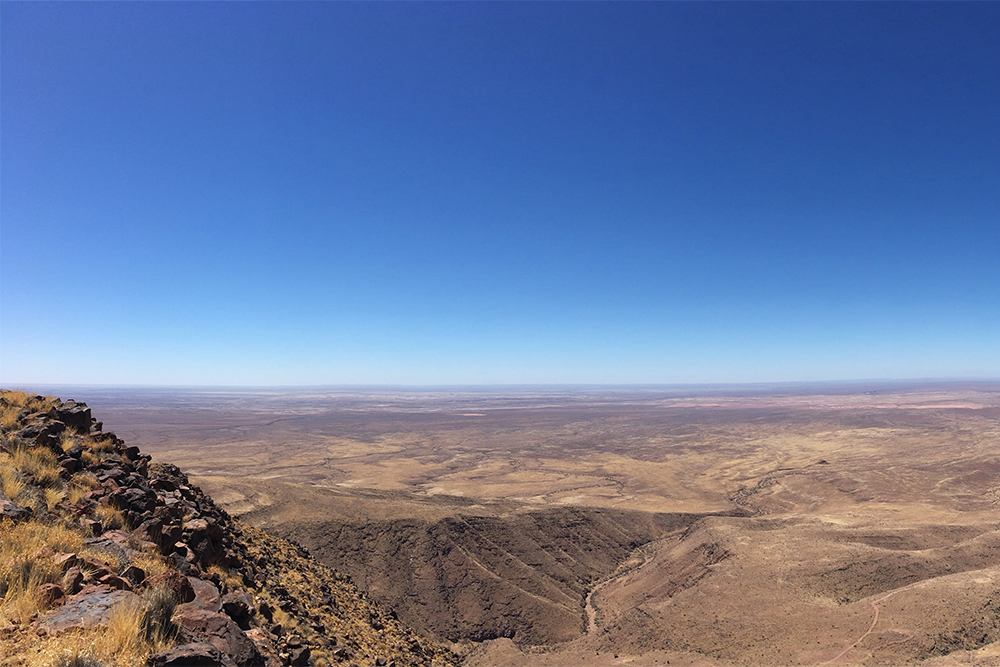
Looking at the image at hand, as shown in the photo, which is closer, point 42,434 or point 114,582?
point 114,582

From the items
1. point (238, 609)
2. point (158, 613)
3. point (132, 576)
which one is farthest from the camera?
point (238, 609)

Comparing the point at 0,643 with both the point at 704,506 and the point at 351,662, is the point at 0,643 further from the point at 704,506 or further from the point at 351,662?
the point at 704,506

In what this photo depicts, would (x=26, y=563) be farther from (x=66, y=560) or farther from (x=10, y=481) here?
(x=10, y=481)

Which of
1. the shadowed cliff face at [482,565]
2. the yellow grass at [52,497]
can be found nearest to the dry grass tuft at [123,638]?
the yellow grass at [52,497]

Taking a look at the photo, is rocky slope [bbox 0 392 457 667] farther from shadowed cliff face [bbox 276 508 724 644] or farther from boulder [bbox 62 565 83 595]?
shadowed cliff face [bbox 276 508 724 644]

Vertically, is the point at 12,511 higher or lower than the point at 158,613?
higher

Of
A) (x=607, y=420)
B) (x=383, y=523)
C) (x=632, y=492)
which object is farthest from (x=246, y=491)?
(x=607, y=420)

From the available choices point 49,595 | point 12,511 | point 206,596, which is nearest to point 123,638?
point 49,595

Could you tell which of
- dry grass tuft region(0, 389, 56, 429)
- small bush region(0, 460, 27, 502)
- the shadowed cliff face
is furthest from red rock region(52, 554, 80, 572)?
the shadowed cliff face
